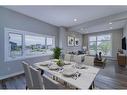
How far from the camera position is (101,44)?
386 inches

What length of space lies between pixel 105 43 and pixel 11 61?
8.15m

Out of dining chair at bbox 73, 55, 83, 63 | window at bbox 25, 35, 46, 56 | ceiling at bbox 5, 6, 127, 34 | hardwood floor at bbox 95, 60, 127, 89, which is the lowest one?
hardwood floor at bbox 95, 60, 127, 89

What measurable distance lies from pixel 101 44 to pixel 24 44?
24.5 feet

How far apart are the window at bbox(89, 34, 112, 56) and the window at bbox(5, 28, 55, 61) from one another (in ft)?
18.3

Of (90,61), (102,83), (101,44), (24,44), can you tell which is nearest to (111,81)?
(102,83)

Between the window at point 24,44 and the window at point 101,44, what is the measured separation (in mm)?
5566

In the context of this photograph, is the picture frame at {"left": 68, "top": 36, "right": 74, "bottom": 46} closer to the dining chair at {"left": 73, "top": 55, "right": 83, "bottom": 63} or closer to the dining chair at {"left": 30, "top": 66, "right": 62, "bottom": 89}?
the dining chair at {"left": 73, "top": 55, "right": 83, "bottom": 63}

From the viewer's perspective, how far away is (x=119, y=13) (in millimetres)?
4262

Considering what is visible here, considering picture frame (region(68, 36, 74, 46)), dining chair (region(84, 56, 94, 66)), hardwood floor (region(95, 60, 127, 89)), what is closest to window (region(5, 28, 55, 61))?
picture frame (region(68, 36, 74, 46))

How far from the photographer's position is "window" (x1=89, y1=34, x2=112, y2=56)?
30.4 feet

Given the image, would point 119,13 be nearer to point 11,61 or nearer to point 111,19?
point 111,19

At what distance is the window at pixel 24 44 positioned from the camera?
3.95m

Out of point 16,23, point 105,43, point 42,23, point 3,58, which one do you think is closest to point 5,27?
point 16,23
